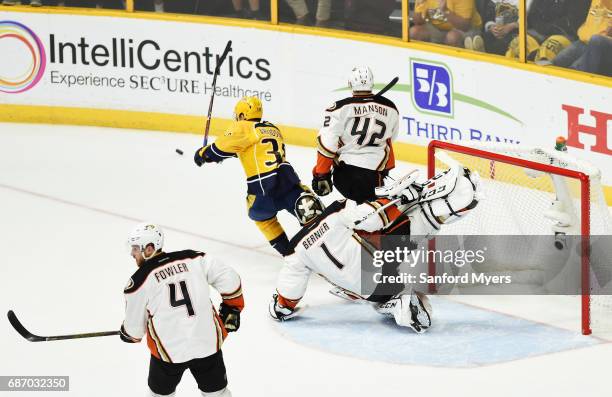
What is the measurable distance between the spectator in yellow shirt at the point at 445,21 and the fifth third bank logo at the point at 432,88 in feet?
0.68

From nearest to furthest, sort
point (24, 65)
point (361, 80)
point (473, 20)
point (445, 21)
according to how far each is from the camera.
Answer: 1. point (361, 80)
2. point (473, 20)
3. point (445, 21)
4. point (24, 65)

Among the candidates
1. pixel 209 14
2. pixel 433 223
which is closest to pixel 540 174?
pixel 433 223

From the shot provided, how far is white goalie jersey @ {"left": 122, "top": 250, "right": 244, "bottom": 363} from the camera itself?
196 inches

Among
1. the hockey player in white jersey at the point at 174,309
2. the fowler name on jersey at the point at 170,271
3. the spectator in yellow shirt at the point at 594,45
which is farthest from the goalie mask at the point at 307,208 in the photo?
the spectator in yellow shirt at the point at 594,45

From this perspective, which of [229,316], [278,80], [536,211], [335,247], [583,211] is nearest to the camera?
[229,316]

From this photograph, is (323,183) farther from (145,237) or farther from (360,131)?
(145,237)

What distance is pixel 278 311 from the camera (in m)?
6.87

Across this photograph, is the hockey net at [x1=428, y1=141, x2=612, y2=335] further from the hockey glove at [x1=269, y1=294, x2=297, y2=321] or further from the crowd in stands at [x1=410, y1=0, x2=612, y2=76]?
the crowd in stands at [x1=410, y1=0, x2=612, y2=76]

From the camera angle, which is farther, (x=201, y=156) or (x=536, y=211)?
(x=201, y=156)

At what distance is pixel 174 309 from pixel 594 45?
463cm

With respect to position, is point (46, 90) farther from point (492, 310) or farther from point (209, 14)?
point (492, 310)

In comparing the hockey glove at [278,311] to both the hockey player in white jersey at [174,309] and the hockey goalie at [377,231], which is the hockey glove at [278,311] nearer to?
the hockey goalie at [377,231]

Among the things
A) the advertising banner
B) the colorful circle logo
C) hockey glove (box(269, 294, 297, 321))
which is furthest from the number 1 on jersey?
the colorful circle logo

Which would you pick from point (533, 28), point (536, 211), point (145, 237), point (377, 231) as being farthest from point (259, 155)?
point (533, 28)
